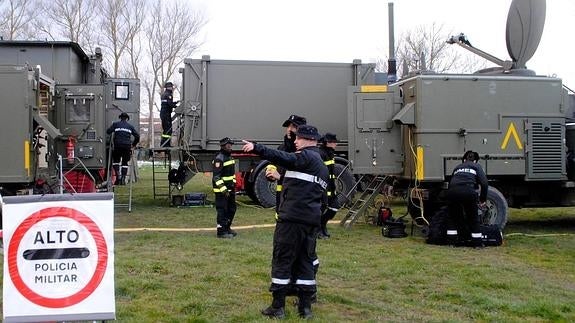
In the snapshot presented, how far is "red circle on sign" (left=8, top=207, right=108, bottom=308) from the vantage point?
4406mm

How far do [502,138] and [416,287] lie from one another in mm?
4953

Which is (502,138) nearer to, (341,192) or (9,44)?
(341,192)

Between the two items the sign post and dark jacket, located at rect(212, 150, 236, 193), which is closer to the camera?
the sign post

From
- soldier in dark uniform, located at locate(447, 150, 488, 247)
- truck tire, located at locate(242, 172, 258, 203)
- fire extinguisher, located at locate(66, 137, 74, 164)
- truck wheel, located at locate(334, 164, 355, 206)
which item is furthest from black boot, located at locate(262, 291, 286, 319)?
truck tire, located at locate(242, 172, 258, 203)

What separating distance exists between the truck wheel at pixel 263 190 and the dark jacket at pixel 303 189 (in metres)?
8.98

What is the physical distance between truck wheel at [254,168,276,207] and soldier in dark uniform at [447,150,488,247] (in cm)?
568

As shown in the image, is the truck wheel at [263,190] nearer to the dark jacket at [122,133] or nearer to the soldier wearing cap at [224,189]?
the dark jacket at [122,133]

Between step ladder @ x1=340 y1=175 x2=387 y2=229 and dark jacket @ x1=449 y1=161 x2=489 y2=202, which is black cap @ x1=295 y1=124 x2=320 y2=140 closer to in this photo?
dark jacket @ x1=449 y1=161 x2=489 y2=202

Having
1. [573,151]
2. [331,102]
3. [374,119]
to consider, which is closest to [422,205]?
[374,119]

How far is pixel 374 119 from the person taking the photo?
11.5 m

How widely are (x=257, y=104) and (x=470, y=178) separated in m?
6.63

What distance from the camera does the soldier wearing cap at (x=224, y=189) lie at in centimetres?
1037

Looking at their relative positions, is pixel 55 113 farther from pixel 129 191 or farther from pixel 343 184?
pixel 343 184

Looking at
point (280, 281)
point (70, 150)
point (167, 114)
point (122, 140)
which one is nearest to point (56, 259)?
point (280, 281)
